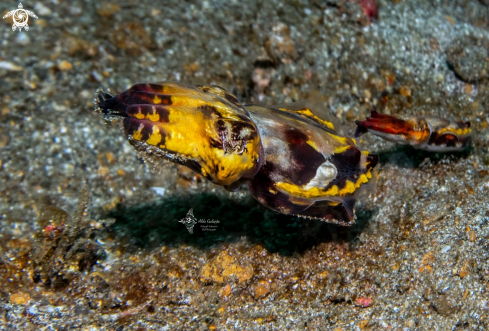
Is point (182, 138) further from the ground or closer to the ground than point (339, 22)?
closer to the ground

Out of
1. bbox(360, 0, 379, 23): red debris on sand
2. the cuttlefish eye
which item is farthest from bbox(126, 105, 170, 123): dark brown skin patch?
bbox(360, 0, 379, 23): red debris on sand

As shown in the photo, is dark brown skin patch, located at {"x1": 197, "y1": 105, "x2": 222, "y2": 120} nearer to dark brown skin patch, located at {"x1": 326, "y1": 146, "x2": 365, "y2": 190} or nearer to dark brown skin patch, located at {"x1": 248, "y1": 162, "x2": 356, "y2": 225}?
dark brown skin patch, located at {"x1": 248, "y1": 162, "x2": 356, "y2": 225}

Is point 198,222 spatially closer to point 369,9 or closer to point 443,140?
point 443,140

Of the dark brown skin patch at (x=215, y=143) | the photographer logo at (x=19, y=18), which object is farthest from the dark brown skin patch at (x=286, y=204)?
the photographer logo at (x=19, y=18)

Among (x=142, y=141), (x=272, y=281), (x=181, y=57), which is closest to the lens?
(x=142, y=141)

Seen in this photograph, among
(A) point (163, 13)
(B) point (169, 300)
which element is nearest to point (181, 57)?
(A) point (163, 13)

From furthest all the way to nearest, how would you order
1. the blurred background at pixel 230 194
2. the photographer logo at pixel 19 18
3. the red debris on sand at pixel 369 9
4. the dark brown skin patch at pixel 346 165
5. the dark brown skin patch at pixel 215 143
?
the red debris on sand at pixel 369 9
the photographer logo at pixel 19 18
the blurred background at pixel 230 194
the dark brown skin patch at pixel 346 165
the dark brown skin patch at pixel 215 143

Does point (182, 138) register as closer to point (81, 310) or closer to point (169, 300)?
point (169, 300)

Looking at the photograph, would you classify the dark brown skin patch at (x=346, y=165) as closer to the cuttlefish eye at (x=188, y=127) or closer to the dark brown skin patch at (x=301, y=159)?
the dark brown skin patch at (x=301, y=159)
